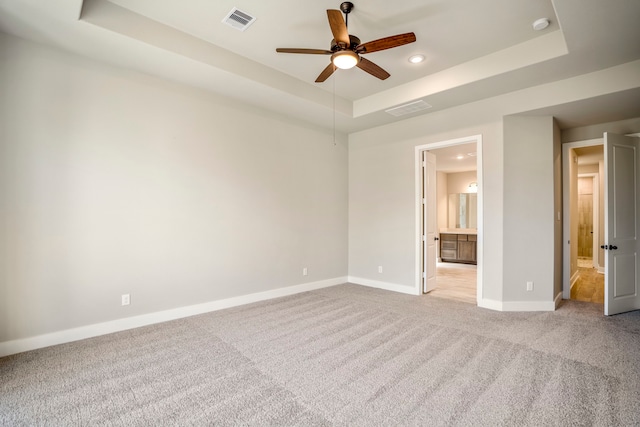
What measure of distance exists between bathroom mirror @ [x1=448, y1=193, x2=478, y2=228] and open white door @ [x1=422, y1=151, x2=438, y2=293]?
13.5 feet

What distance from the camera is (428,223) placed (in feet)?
17.2

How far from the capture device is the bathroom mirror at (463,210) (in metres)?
8.90

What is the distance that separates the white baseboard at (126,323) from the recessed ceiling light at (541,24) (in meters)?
4.49

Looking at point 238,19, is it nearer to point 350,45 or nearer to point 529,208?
point 350,45

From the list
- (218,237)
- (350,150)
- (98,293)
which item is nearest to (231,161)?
(218,237)

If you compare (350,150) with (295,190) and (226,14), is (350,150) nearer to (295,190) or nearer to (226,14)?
(295,190)

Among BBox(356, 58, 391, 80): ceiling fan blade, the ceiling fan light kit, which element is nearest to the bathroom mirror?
BBox(356, 58, 391, 80): ceiling fan blade

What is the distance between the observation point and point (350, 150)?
20.0 ft

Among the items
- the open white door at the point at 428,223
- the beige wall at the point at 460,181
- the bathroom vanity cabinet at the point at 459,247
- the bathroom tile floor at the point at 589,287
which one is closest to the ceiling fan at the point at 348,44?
the open white door at the point at 428,223

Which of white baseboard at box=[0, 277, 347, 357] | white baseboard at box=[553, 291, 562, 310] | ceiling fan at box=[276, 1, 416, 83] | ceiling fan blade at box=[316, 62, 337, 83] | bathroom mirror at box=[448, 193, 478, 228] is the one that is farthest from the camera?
bathroom mirror at box=[448, 193, 478, 228]

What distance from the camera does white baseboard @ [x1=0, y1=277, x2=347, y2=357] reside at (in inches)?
111

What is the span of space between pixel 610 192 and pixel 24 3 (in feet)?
21.5

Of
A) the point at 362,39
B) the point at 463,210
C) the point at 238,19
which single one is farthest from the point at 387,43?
the point at 463,210

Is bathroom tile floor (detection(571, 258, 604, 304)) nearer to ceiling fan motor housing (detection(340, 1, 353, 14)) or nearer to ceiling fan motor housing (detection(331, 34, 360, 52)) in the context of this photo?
ceiling fan motor housing (detection(331, 34, 360, 52))
